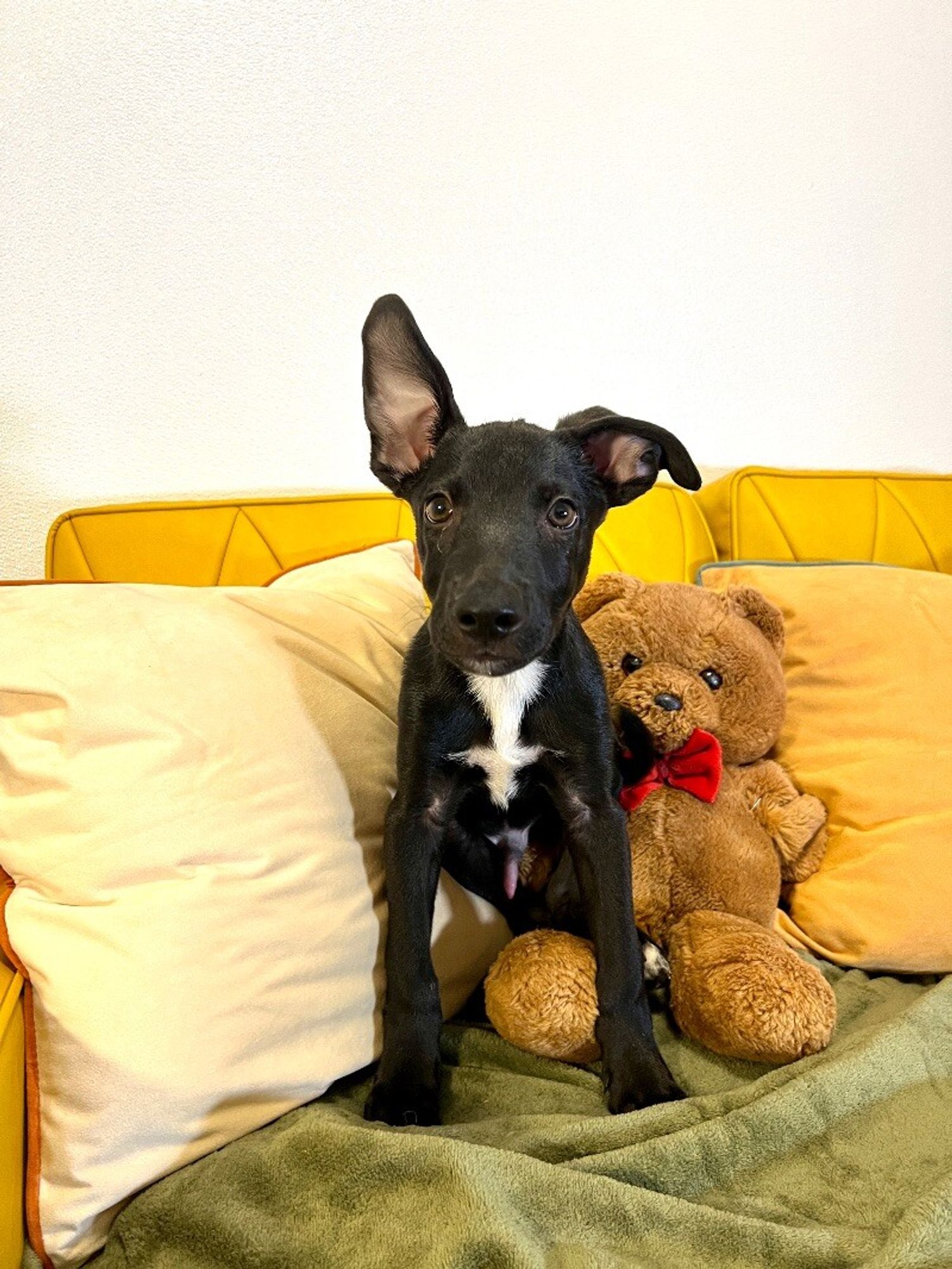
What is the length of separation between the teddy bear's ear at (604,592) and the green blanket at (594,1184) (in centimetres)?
81

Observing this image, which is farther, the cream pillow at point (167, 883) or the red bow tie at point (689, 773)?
the red bow tie at point (689, 773)

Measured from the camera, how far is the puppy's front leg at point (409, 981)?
1061 mm

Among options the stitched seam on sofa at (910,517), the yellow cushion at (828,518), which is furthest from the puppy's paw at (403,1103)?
the stitched seam on sofa at (910,517)

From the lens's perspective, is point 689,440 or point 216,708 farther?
point 689,440

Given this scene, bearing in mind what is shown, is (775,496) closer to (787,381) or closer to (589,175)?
(787,381)

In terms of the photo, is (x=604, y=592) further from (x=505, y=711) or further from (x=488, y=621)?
(x=488, y=621)

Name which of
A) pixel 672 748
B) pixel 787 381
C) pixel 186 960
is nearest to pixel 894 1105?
pixel 672 748

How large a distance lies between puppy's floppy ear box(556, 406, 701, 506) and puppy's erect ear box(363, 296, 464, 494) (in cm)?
19

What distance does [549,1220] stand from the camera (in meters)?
0.80

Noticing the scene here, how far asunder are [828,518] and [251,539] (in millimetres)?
1457

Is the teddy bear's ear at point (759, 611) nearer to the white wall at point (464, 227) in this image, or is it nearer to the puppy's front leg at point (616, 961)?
the puppy's front leg at point (616, 961)

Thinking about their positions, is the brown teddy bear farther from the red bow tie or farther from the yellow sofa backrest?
the yellow sofa backrest

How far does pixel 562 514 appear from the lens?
46.4 inches

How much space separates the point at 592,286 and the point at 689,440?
0.53m
